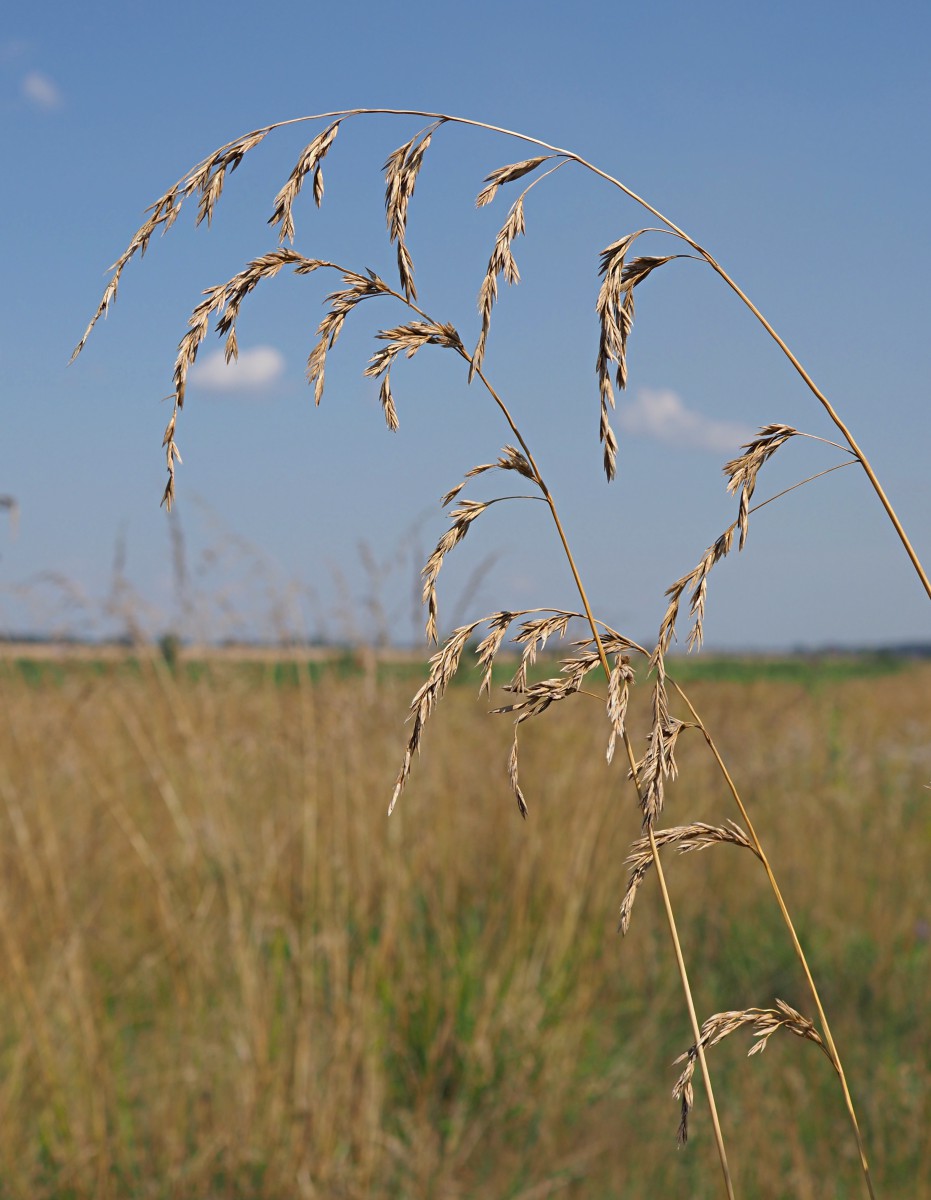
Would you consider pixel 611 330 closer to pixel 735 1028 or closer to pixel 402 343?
pixel 402 343

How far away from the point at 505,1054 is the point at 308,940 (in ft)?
2.14

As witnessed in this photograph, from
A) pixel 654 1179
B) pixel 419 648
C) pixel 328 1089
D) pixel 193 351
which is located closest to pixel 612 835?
pixel 419 648

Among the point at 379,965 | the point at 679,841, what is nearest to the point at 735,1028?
the point at 679,841

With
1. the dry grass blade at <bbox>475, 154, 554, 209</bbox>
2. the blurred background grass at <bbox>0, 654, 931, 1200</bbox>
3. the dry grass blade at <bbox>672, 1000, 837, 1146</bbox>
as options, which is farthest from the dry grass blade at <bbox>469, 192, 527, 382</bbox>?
the blurred background grass at <bbox>0, 654, 931, 1200</bbox>

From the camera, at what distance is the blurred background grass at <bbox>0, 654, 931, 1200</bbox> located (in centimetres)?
226

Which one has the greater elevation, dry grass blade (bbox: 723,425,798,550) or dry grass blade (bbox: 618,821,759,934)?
dry grass blade (bbox: 723,425,798,550)

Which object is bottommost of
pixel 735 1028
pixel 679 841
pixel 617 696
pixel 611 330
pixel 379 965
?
pixel 379 965

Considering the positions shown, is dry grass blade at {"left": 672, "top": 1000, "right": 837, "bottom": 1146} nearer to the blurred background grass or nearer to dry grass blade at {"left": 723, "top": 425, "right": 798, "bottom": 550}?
dry grass blade at {"left": 723, "top": 425, "right": 798, "bottom": 550}

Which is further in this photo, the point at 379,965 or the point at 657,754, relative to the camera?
the point at 379,965

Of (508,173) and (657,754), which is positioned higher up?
(508,173)

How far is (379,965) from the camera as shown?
8.97 ft

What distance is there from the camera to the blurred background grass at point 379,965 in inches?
88.9

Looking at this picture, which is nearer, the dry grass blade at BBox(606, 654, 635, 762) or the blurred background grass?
the dry grass blade at BBox(606, 654, 635, 762)

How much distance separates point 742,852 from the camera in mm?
4191
